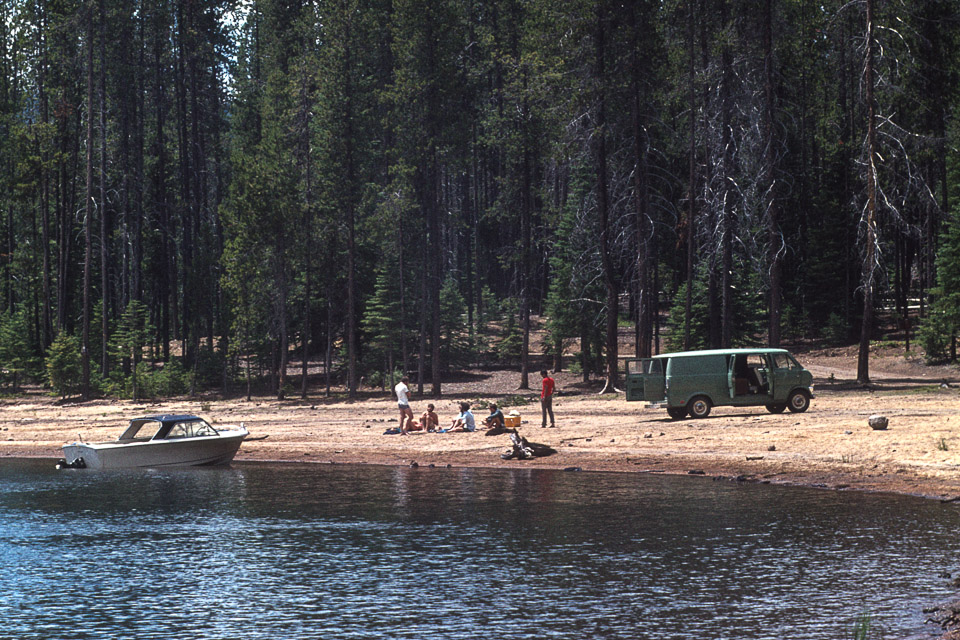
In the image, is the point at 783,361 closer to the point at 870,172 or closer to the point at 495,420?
the point at 495,420

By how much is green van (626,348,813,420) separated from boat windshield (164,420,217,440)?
42.7 ft

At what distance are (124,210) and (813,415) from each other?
46539 mm

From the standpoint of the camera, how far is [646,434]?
2873 centimetres

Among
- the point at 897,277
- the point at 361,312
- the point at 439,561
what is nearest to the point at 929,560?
the point at 439,561

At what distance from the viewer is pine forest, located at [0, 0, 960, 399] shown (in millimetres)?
40844

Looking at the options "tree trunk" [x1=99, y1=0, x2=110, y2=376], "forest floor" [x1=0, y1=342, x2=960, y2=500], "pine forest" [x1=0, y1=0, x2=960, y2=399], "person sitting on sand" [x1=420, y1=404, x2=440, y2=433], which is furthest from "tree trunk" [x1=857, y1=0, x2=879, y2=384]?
"tree trunk" [x1=99, y1=0, x2=110, y2=376]

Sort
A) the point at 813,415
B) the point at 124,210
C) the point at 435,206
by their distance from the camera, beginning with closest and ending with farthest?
1. the point at 813,415
2. the point at 435,206
3. the point at 124,210

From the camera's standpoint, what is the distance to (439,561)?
1590cm

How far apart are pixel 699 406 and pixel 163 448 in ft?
53.4

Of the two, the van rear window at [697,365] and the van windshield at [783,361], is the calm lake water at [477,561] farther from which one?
the van windshield at [783,361]

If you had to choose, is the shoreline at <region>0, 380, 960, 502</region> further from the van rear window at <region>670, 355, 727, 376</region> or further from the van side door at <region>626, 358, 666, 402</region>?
the van rear window at <region>670, 355, 727, 376</region>

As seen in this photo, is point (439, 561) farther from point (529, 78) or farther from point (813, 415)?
point (529, 78)

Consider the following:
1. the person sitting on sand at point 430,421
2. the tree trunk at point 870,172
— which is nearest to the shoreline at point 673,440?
the person sitting on sand at point 430,421

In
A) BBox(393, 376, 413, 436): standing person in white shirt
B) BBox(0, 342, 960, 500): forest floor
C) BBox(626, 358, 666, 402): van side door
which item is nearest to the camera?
BBox(0, 342, 960, 500): forest floor
